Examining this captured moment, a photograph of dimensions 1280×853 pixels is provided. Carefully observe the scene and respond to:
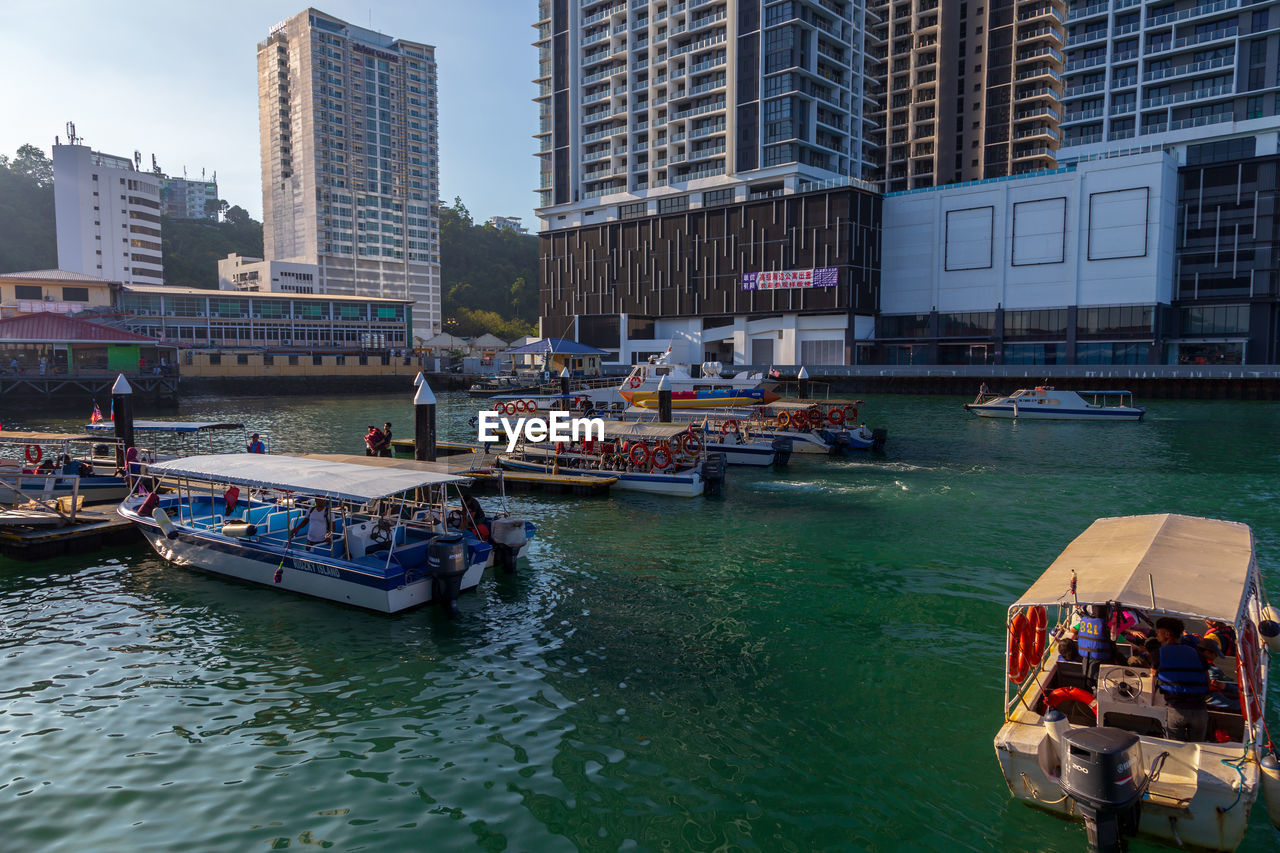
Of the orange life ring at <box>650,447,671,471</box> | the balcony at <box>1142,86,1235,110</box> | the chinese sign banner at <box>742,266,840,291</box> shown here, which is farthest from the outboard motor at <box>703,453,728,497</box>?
the balcony at <box>1142,86,1235,110</box>

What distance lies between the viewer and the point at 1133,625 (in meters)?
10.6

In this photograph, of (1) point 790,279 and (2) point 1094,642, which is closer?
(2) point 1094,642

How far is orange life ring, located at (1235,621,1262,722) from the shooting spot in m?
8.17

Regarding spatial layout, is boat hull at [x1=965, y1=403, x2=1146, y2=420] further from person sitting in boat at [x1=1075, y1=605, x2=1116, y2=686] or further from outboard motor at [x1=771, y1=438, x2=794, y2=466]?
person sitting in boat at [x1=1075, y1=605, x2=1116, y2=686]

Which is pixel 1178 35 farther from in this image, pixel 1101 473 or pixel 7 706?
pixel 7 706

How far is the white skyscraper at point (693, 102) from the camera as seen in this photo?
7925 centimetres

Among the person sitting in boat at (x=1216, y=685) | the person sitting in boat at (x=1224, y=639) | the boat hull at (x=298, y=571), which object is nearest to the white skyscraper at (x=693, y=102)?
the boat hull at (x=298, y=571)

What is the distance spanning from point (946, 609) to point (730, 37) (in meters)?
80.8

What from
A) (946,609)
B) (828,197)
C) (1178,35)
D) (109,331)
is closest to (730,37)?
(828,197)

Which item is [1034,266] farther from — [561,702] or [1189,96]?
[561,702]

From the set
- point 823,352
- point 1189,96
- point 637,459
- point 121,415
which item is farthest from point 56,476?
point 1189,96

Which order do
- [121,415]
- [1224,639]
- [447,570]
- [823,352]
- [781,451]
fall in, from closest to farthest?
[1224,639] < [447,570] < [121,415] < [781,451] < [823,352]

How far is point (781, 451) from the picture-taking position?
32.6 meters

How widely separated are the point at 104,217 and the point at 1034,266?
115m
